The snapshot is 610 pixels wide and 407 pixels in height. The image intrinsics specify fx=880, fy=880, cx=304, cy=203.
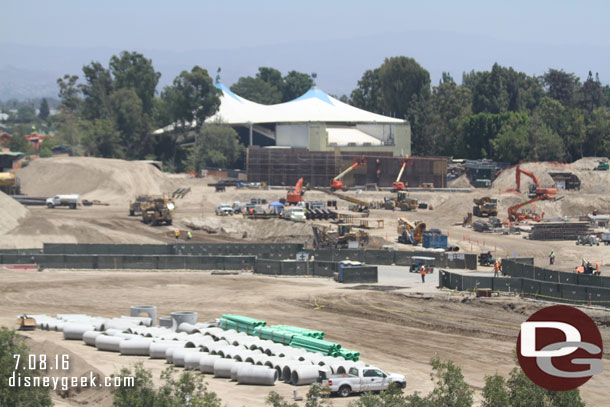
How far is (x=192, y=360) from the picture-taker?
3372 centimetres

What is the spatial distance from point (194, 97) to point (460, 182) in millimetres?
49158

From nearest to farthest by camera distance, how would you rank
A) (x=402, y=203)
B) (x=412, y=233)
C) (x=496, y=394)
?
(x=496, y=394), (x=412, y=233), (x=402, y=203)

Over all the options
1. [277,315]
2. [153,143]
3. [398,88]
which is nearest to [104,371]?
[277,315]

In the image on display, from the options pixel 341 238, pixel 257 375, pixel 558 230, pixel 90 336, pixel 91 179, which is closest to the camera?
pixel 257 375

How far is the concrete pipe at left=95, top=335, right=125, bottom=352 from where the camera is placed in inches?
1439

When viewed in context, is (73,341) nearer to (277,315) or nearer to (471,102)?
(277,315)

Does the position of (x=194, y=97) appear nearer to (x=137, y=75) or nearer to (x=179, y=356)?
(x=137, y=75)

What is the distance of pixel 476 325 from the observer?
42750mm

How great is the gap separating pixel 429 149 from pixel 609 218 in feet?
254

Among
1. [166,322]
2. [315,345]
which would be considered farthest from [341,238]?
[315,345]

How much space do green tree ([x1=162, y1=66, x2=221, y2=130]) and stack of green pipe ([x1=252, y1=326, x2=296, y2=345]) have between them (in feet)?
378

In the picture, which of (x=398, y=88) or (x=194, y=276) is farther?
(x=398, y=88)

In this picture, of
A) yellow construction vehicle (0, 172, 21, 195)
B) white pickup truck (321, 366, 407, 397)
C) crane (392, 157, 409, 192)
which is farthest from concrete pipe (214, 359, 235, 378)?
crane (392, 157, 409, 192)

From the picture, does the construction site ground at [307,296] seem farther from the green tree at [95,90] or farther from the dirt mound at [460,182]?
the green tree at [95,90]
